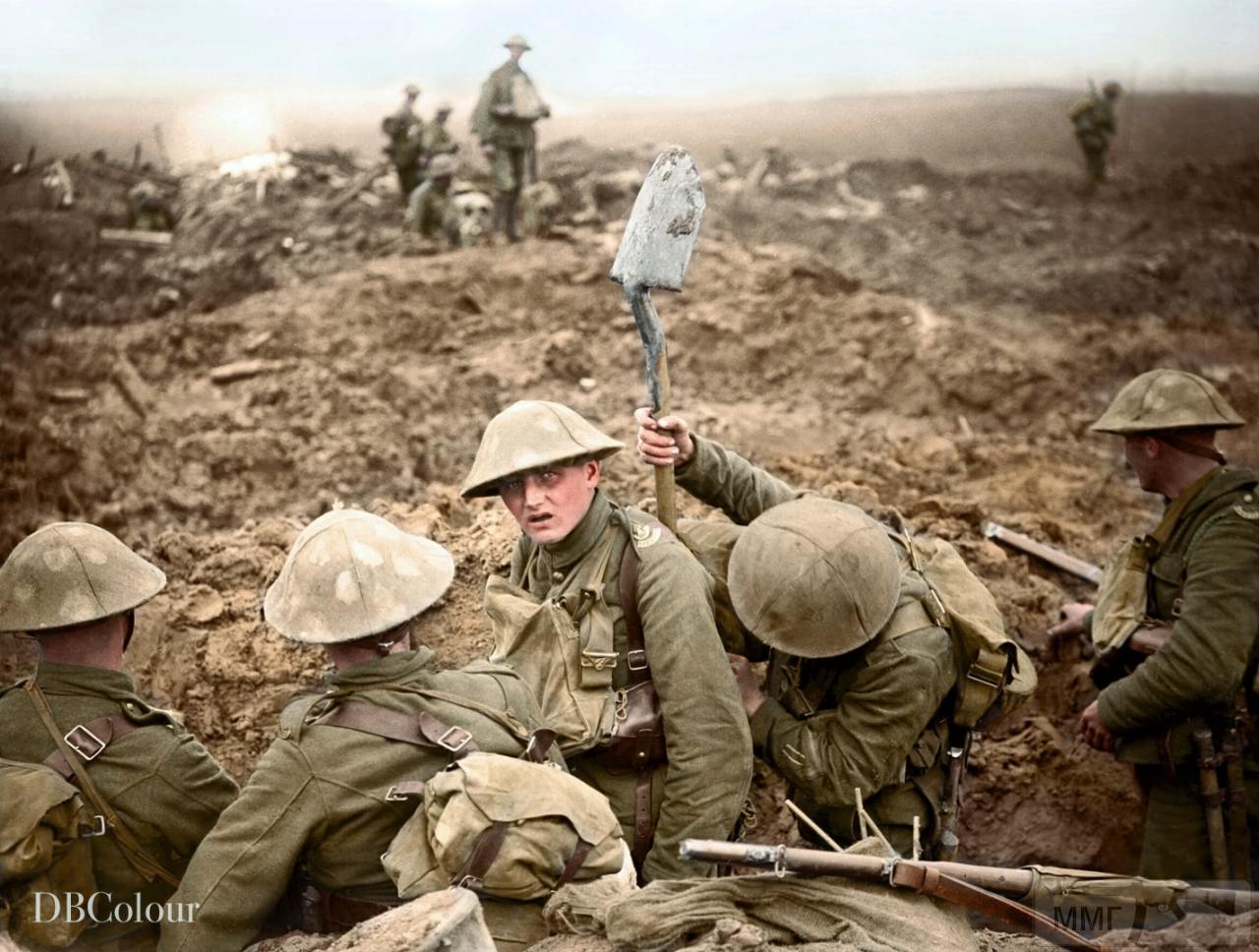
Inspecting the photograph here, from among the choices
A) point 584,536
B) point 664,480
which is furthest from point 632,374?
point 584,536

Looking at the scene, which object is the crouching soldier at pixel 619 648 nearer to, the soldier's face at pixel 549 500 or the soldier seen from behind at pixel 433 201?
the soldier's face at pixel 549 500

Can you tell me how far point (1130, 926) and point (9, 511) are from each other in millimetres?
5970

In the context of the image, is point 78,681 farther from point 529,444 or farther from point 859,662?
point 859,662

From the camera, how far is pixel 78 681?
295 centimetres

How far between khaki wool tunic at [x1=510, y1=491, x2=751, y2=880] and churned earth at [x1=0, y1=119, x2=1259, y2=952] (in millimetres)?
1258

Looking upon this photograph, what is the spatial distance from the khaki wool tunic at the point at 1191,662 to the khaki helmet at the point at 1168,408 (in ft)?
0.65

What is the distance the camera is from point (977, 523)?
5.89 m

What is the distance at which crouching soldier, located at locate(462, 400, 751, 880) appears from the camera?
3270mm

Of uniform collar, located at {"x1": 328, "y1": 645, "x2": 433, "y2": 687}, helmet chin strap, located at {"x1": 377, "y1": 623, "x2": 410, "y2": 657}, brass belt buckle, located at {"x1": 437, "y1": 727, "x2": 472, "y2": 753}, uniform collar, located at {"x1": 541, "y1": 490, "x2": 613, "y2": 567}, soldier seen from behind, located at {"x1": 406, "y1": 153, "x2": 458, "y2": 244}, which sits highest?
soldier seen from behind, located at {"x1": 406, "y1": 153, "x2": 458, "y2": 244}

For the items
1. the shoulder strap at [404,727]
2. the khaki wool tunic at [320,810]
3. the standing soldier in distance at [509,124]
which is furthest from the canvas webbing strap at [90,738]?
the standing soldier in distance at [509,124]

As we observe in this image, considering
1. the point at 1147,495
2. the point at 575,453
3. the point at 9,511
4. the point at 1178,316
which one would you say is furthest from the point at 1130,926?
the point at 1178,316

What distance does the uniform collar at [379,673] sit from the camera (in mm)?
2805

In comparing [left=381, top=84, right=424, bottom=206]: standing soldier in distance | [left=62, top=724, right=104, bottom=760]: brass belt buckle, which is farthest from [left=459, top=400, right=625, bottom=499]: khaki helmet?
[left=381, top=84, right=424, bottom=206]: standing soldier in distance

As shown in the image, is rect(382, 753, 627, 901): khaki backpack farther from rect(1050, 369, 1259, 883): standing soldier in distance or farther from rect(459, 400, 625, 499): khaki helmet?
rect(1050, 369, 1259, 883): standing soldier in distance
